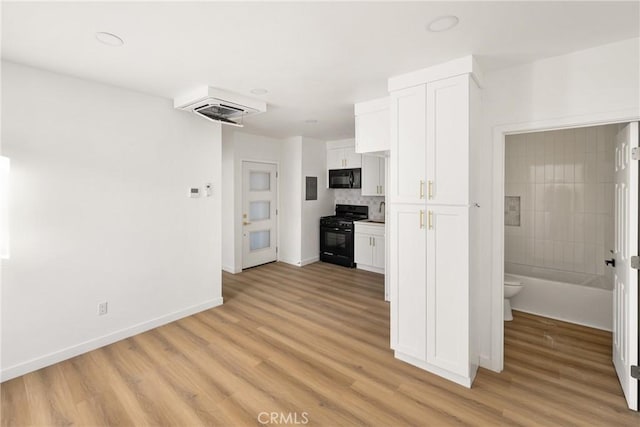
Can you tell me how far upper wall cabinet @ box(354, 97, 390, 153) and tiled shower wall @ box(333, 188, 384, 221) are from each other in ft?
8.75

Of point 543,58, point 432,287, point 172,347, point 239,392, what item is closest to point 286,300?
point 172,347

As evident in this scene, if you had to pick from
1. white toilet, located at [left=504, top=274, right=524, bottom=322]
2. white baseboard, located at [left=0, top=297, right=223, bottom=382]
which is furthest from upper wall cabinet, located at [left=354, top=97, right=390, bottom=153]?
white baseboard, located at [left=0, top=297, right=223, bottom=382]

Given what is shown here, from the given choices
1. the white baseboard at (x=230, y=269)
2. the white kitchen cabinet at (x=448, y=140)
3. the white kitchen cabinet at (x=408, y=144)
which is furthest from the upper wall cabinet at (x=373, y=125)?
the white baseboard at (x=230, y=269)

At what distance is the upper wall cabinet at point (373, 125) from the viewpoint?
3.24 meters

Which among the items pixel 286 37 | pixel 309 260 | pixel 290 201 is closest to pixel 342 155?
pixel 290 201

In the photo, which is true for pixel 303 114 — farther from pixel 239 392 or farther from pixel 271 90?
pixel 239 392

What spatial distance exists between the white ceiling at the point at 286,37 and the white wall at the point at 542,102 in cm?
11

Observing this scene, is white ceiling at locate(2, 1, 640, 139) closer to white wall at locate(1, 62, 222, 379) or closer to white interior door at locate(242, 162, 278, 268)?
white wall at locate(1, 62, 222, 379)

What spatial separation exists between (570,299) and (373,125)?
116 inches

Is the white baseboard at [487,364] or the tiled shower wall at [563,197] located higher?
the tiled shower wall at [563,197]

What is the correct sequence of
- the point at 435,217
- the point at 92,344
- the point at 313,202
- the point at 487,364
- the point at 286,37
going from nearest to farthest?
1. the point at 286,37
2. the point at 435,217
3. the point at 487,364
4. the point at 92,344
5. the point at 313,202

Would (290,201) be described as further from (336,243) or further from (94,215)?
(94,215)

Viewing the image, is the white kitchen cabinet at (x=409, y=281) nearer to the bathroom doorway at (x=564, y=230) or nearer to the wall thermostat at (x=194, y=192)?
the bathroom doorway at (x=564, y=230)

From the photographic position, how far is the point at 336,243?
→ 19.5ft
